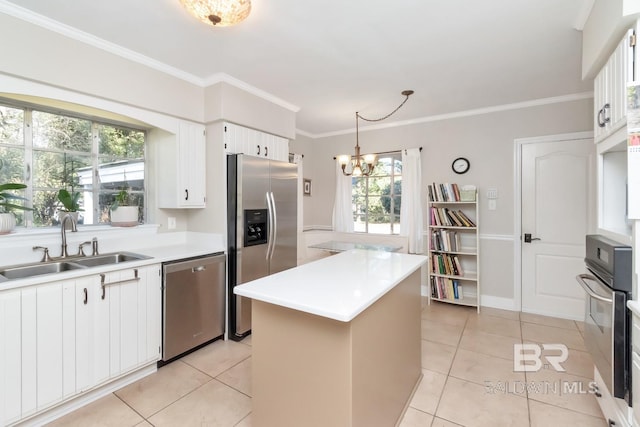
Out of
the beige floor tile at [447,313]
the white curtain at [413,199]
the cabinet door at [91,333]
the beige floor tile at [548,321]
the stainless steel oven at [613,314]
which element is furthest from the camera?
the white curtain at [413,199]

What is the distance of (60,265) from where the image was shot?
2.24m

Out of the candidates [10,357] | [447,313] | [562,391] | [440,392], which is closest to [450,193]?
[447,313]

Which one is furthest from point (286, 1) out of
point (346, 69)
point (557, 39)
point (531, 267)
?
point (531, 267)

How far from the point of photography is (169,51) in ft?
7.93

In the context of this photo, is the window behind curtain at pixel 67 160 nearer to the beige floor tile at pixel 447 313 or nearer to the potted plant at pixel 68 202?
the potted plant at pixel 68 202

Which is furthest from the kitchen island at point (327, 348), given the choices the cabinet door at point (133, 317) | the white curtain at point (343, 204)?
→ the white curtain at point (343, 204)

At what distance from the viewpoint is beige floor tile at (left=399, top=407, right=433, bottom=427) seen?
1819mm

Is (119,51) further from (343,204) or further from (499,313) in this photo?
(499,313)

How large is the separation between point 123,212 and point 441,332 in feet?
11.1

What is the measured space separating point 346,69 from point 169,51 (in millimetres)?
1509

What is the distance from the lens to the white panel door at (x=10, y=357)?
1.63m

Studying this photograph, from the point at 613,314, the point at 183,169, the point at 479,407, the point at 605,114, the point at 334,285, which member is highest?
the point at 605,114

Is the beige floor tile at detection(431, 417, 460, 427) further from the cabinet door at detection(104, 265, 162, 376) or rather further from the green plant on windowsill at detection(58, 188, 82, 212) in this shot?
the green plant on windowsill at detection(58, 188, 82, 212)

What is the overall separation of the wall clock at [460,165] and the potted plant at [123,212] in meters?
3.83
